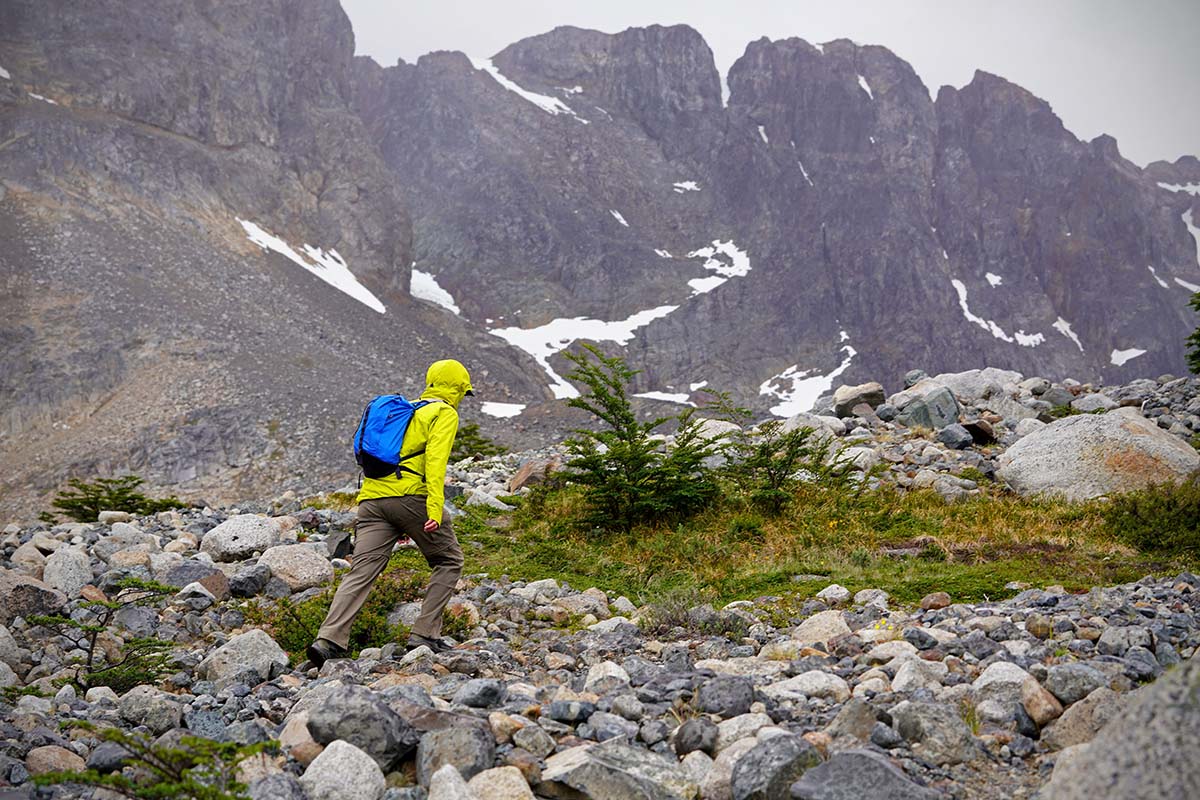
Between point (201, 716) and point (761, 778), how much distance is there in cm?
320

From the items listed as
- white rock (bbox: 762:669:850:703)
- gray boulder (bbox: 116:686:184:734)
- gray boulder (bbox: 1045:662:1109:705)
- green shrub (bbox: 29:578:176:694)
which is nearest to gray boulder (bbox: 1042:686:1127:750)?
gray boulder (bbox: 1045:662:1109:705)

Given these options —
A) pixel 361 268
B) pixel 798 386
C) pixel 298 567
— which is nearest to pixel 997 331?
A: pixel 798 386

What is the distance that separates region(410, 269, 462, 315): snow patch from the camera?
15588 cm

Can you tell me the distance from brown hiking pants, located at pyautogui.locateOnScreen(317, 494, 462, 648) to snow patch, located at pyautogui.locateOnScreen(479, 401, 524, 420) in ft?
243

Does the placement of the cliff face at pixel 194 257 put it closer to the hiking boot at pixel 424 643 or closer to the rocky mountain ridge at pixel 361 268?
the rocky mountain ridge at pixel 361 268

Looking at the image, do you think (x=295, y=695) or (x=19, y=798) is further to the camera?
(x=295, y=695)

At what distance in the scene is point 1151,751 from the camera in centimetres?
207

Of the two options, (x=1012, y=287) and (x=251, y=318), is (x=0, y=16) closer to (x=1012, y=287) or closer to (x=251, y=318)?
(x=251, y=318)

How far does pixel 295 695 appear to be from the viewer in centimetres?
528

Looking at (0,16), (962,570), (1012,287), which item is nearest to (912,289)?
(1012,287)

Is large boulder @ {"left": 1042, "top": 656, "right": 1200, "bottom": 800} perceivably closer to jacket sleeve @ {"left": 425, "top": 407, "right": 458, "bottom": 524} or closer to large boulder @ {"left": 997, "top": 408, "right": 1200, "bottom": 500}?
jacket sleeve @ {"left": 425, "top": 407, "right": 458, "bottom": 524}

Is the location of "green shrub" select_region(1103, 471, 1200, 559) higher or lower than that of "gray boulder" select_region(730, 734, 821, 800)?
higher

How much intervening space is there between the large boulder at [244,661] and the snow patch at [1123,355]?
8514 inches

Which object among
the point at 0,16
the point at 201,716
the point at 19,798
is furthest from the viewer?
the point at 0,16
